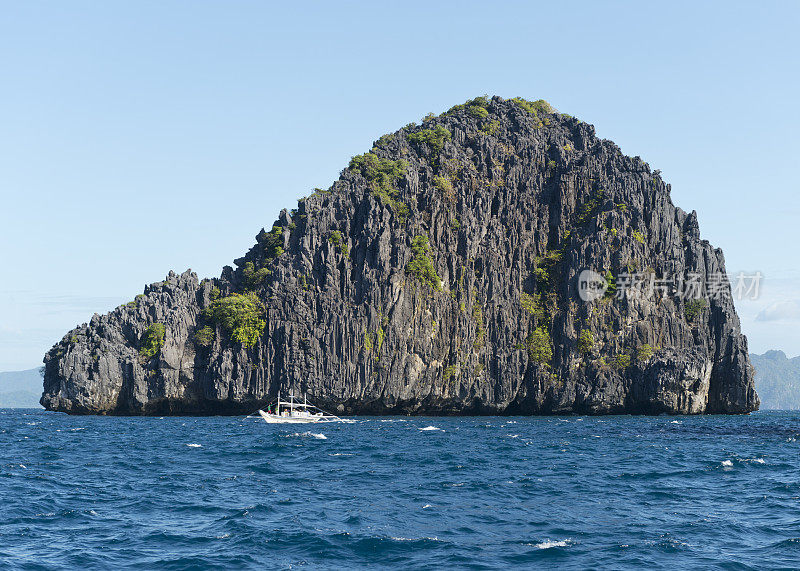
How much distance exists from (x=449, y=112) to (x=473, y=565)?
543 ft

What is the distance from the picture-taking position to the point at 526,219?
520 ft

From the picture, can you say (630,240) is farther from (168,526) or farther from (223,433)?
(168,526)

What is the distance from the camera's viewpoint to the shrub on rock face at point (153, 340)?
135 m

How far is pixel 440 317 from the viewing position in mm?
142750

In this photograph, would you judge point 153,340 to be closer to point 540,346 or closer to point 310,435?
point 310,435

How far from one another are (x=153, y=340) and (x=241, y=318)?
54.2 feet

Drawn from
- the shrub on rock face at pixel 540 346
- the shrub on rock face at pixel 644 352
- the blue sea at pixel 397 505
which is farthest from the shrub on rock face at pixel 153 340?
the shrub on rock face at pixel 644 352

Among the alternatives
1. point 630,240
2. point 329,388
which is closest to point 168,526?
point 329,388

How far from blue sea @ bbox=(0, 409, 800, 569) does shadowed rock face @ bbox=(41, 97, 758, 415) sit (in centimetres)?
6259

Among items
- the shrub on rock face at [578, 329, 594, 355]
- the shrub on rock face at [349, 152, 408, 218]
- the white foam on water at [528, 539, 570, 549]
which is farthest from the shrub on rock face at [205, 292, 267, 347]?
the white foam on water at [528, 539, 570, 549]

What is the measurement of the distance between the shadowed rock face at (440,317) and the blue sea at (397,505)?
62593mm

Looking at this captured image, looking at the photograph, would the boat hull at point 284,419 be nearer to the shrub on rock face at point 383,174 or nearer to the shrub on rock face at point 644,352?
the shrub on rock face at point 383,174

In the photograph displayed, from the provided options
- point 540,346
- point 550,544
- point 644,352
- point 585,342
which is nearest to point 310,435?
point 550,544
